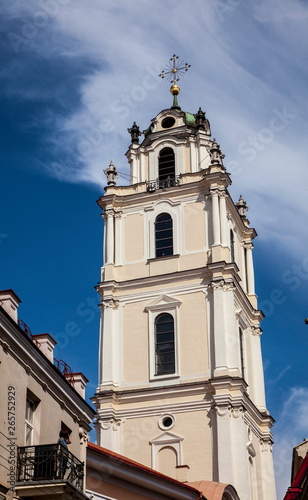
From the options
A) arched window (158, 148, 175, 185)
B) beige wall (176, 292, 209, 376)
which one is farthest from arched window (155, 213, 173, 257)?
beige wall (176, 292, 209, 376)

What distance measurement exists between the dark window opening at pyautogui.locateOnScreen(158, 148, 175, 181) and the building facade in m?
27.8

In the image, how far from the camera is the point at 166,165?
49.2 meters

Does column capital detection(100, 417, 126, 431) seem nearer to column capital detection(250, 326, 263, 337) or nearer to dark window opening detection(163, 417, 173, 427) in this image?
dark window opening detection(163, 417, 173, 427)

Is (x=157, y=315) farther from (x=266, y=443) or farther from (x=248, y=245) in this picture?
(x=266, y=443)

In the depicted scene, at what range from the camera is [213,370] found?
138ft

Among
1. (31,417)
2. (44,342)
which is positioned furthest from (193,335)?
(31,417)

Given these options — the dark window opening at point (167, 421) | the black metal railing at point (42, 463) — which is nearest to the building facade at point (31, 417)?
the black metal railing at point (42, 463)

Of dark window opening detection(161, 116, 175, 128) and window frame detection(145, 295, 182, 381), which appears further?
dark window opening detection(161, 116, 175, 128)

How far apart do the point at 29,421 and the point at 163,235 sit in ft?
88.3

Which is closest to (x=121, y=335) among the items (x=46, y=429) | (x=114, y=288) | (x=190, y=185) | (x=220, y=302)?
(x=114, y=288)

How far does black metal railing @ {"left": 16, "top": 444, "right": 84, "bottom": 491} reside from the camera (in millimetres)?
18984

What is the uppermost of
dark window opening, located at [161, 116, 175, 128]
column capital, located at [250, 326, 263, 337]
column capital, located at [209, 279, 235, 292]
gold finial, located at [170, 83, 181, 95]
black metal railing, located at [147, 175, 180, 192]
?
gold finial, located at [170, 83, 181, 95]

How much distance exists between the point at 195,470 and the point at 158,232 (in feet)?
40.9

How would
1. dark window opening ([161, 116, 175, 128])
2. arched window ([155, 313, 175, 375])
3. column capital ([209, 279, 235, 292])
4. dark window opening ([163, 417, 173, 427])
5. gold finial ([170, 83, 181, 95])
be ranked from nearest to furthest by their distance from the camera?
dark window opening ([163, 417, 173, 427]), arched window ([155, 313, 175, 375]), column capital ([209, 279, 235, 292]), dark window opening ([161, 116, 175, 128]), gold finial ([170, 83, 181, 95])
